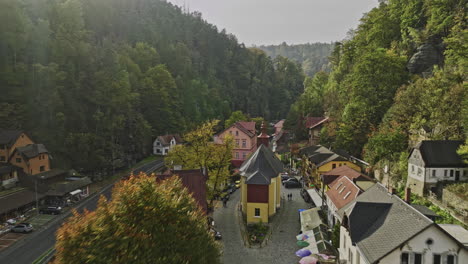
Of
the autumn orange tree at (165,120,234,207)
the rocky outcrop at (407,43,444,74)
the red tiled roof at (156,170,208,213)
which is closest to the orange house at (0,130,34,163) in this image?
the autumn orange tree at (165,120,234,207)

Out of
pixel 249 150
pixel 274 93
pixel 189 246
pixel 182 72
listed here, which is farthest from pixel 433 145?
pixel 274 93

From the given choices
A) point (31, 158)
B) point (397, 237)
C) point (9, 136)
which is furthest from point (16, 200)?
point (397, 237)

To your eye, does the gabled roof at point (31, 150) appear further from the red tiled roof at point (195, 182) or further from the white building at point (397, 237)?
the white building at point (397, 237)

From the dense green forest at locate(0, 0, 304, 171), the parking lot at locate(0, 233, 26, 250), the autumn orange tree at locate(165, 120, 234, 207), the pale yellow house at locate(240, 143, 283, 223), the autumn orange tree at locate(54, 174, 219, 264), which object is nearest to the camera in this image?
the autumn orange tree at locate(54, 174, 219, 264)

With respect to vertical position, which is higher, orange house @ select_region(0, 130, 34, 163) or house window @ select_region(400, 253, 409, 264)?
orange house @ select_region(0, 130, 34, 163)

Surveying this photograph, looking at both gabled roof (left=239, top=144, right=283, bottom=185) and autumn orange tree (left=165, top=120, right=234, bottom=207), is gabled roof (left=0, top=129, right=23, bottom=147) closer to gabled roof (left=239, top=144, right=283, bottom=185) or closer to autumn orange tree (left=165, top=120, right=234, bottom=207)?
autumn orange tree (left=165, top=120, right=234, bottom=207)

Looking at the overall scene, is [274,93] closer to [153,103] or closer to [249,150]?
[153,103]
